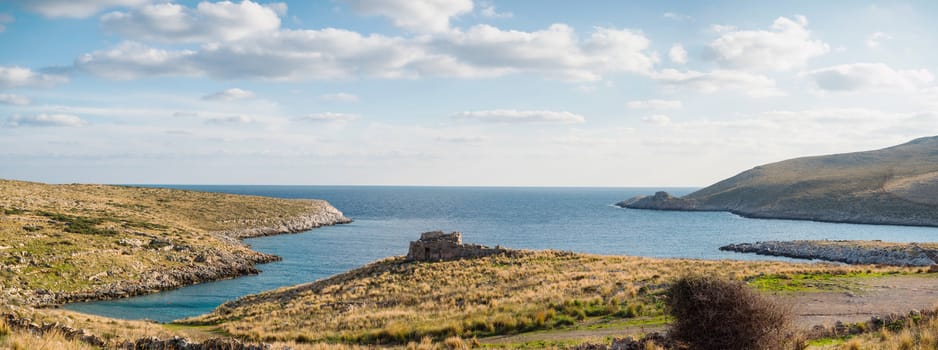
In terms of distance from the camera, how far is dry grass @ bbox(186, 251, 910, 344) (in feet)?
69.5

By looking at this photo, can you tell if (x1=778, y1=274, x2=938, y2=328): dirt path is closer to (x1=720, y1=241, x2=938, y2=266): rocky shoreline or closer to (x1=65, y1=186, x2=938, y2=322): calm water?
(x1=65, y1=186, x2=938, y2=322): calm water

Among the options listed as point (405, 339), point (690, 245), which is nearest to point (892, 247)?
point (690, 245)

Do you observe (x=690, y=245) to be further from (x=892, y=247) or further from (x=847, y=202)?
(x=847, y=202)

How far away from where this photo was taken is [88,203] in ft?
296

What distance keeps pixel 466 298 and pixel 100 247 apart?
160 ft

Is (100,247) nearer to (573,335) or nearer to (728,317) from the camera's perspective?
(573,335)

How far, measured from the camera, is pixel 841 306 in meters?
19.5

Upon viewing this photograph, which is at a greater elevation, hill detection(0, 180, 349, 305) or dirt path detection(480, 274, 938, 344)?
dirt path detection(480, 274, 938, 344)

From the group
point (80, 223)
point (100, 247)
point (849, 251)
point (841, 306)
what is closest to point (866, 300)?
point (841, 306)

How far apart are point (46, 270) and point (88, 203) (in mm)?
48568

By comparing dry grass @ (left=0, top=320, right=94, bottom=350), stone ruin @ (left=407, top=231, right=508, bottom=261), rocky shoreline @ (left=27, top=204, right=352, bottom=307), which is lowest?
rocky shoreline @ (left=27, top=204, right=352, bottom=307)

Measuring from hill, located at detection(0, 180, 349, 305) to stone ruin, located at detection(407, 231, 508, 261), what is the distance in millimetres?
27538

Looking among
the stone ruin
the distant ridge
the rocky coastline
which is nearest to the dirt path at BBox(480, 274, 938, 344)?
the stone ruin

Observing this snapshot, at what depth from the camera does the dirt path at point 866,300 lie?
58.1 ft
